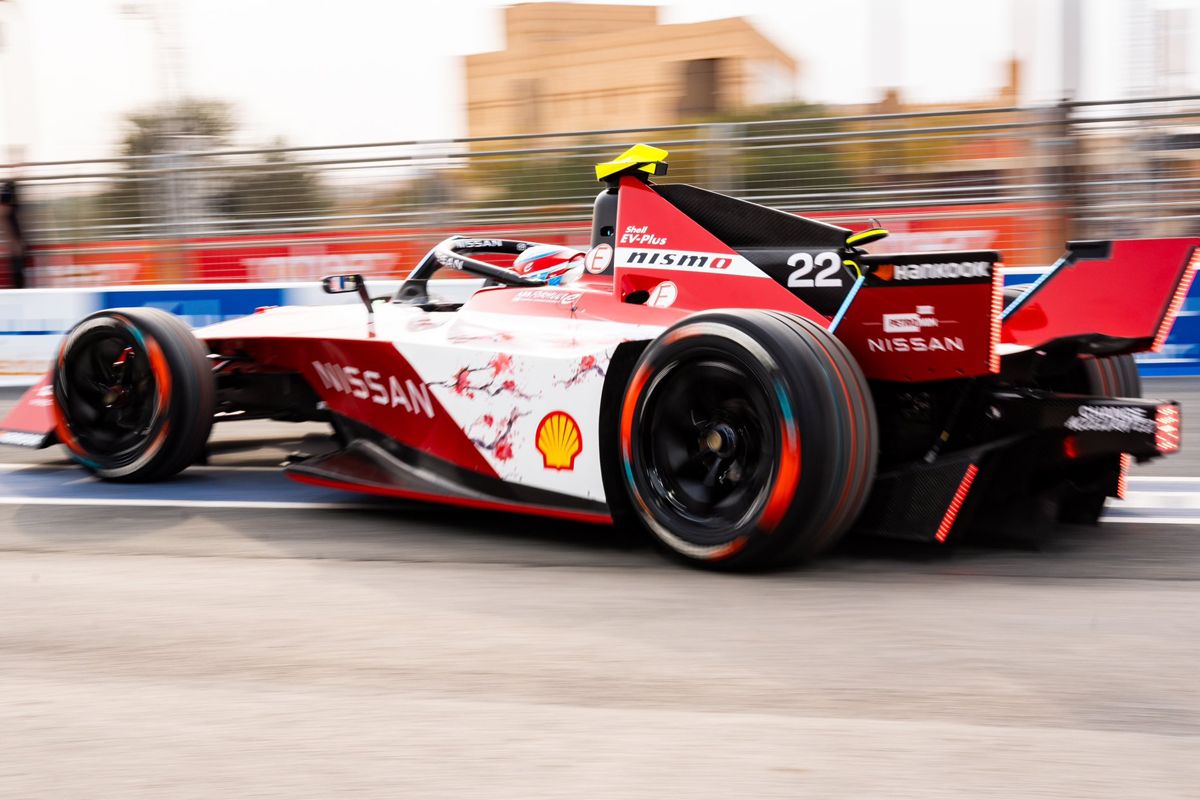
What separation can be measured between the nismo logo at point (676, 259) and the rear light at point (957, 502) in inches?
47.7

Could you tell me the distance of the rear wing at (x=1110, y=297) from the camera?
160 inches

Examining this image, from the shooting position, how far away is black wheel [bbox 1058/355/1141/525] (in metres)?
4.39

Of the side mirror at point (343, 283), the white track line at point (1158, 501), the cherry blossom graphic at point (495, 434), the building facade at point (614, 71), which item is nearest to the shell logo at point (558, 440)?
the cherry blossom graphic at point (495, 434)

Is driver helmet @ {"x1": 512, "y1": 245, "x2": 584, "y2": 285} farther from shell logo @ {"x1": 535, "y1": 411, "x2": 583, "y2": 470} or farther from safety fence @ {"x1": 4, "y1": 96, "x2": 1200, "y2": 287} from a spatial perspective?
safety fence @ {"x1": 4, "y1": 96, "x2": 1200, "y2": 287}

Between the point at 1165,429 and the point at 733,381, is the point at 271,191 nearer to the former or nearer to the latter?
the point at 733,381

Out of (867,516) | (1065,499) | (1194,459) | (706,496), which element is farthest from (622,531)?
(1194,459)

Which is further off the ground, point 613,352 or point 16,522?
point 613,352

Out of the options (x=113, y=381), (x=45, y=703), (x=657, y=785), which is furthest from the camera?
(x=113, y=381)

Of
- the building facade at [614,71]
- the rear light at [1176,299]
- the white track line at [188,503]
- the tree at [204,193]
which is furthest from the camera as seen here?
the building facade at [614,71]

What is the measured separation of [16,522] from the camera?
A: 17.0 feet

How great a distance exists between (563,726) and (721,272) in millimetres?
2299

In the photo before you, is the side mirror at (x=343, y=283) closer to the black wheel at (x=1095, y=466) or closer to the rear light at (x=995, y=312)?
the rear light at (x=995, y=312)

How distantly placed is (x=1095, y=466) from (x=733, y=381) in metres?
1.44

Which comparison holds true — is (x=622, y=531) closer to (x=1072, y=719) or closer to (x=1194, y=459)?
(x=1072, y=719)
